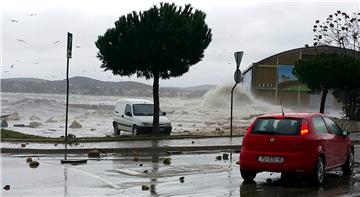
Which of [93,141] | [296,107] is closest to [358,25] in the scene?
[93,141]

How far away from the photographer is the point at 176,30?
21.9 meters

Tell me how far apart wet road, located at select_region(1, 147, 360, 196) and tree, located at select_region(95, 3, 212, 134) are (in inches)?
313

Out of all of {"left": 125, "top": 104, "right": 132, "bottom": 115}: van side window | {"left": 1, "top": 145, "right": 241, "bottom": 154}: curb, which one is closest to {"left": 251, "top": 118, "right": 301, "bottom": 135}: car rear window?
{"left": 1, "top": 145, "right": 241, "bottom": 154}: curb

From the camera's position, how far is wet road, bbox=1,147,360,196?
1007 cm

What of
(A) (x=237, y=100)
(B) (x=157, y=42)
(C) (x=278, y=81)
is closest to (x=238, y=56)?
(B) (x=157, y=42)

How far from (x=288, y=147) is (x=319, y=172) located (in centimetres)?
83

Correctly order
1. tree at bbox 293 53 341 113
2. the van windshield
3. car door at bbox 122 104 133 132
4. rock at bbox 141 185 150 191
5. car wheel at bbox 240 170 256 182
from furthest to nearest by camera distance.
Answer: tree at bbox 293 53 341 113
the van windshield
car door at bbox 122 104 133 132
car wheel at bbox 240 170 256 182
rock at bbox 141 185 150 191

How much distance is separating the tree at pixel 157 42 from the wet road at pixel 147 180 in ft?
26.1

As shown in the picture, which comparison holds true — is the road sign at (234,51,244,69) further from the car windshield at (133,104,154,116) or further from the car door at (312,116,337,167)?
the car door at (312,116,337,167)

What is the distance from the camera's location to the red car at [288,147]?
11000 mm

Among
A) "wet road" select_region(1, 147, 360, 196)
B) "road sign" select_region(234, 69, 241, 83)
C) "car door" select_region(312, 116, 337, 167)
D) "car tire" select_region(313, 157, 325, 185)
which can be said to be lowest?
"wet road" select_region(1, 147, 360, 196)

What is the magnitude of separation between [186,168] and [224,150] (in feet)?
16.3

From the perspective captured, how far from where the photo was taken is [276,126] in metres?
11.4

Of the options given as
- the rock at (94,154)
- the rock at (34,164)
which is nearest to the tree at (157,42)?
the rock at (94,154)
